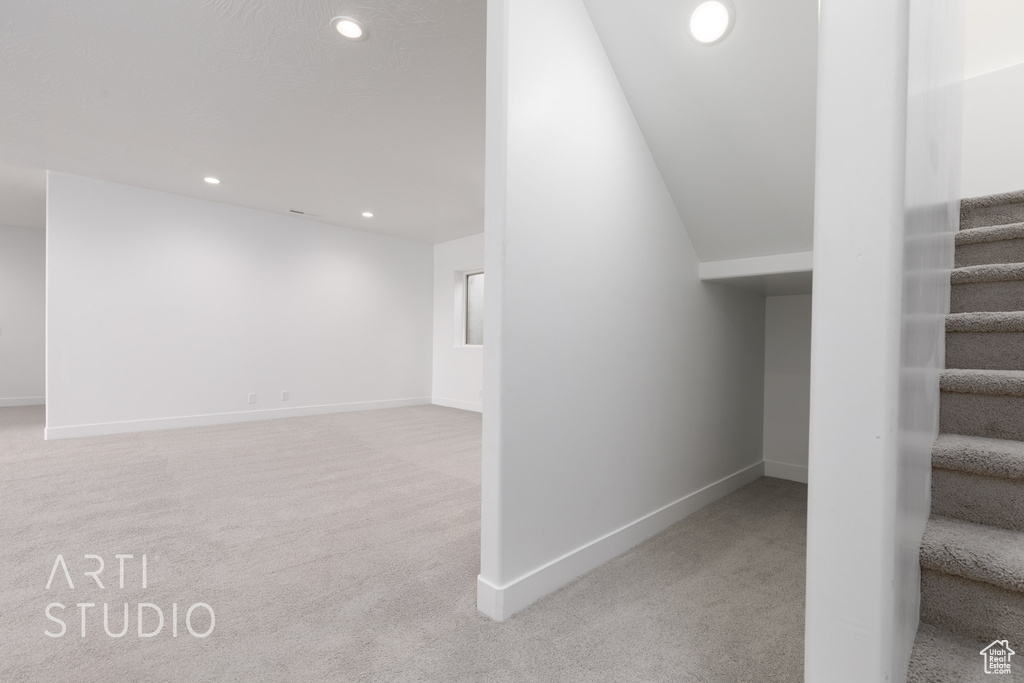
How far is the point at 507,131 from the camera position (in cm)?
157

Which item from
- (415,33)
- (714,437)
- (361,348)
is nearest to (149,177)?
(361,348)

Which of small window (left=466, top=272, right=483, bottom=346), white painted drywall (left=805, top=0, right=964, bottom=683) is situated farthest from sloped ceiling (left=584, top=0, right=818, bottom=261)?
small window (left=466, top=272, right=483, bottom=346)

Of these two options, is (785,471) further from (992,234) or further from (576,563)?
(576,563)

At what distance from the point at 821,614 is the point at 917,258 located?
0.71 metres

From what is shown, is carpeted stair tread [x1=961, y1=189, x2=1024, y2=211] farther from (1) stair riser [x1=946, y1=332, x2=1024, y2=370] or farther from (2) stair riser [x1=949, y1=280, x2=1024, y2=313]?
(1) stair riser [x1=946, y1=332, x2=1024, y2=370]

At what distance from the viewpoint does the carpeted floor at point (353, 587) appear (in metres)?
1.35

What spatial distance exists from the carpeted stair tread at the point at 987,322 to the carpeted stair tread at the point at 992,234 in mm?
469

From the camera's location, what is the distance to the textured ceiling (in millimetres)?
2184

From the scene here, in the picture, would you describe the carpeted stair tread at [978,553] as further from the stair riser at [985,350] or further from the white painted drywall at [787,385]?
the white painted drywall at [787,385]

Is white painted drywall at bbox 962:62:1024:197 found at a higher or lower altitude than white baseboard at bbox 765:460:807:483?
higher

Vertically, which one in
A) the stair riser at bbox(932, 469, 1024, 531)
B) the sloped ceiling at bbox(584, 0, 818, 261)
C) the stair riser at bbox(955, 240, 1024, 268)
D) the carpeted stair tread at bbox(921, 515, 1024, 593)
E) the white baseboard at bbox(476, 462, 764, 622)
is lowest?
the white baseboard at bbox(476, 462, 764, 622)

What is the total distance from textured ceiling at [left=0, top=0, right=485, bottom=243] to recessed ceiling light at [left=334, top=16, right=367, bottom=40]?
3 cm

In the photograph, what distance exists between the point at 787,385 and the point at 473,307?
4458 millimetres

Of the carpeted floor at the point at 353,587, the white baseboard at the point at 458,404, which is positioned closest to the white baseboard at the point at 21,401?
the carpeted floor at the point at 353,587
